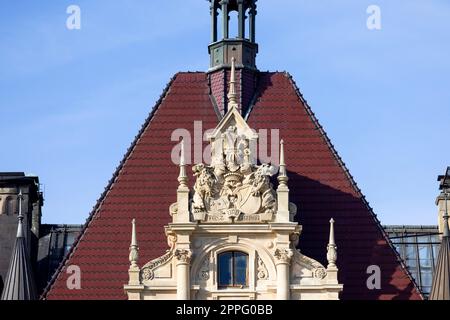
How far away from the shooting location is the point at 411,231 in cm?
10444

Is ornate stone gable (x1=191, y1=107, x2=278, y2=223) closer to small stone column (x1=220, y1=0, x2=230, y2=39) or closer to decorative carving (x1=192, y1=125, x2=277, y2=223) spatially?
decorative carving (x1=192, y1=125, x2=277, y2=223)

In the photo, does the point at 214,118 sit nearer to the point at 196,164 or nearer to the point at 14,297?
the point at 196,164

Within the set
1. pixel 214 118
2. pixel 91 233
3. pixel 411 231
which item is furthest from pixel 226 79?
pixel 411 231

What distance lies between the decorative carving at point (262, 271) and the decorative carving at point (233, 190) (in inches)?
57.2

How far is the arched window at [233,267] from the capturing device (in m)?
85.1

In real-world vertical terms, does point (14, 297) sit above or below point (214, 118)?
below

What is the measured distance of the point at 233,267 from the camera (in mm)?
85250

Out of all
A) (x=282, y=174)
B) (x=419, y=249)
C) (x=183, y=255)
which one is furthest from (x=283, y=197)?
(x=419, y=249)

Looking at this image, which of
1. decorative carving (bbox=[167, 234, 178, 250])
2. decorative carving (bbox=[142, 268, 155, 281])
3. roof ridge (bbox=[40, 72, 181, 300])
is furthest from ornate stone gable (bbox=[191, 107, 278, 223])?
roof ridge (bbox=[40, 72, 181, 300])

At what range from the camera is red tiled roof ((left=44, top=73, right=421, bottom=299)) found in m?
88.1

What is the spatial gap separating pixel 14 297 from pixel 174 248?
572cm

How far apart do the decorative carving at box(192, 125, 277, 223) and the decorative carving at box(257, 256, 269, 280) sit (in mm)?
1454

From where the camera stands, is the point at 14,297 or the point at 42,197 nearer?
the point at 14,297

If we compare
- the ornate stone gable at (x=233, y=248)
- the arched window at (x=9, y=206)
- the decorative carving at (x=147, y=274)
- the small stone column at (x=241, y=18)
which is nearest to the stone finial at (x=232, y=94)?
the small stone column at (x=241, y=18)
